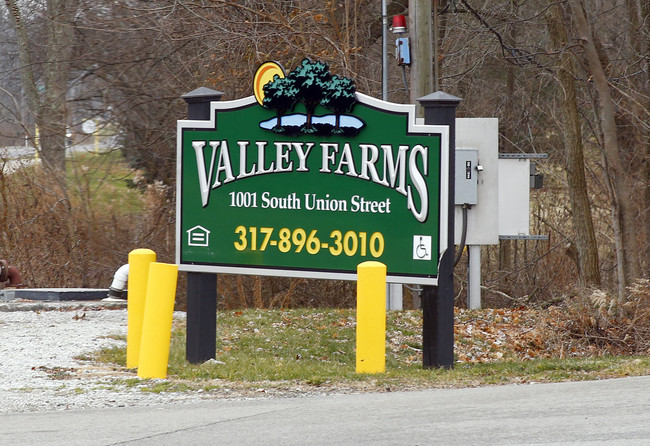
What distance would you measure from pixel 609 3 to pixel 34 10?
44.3ft

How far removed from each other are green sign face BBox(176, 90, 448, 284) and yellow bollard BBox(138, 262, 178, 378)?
927 mm

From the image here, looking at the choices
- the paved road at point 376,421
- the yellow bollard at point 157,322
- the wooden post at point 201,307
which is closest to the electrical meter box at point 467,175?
the wooden post at point 201,307

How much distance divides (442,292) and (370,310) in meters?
0.84

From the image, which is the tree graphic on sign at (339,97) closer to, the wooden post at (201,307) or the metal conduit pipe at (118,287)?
the wooden post at (201,307)

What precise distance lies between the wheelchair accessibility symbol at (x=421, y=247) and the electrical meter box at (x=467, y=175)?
4869 millimetres

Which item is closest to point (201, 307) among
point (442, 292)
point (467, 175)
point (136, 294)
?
point (136, 294)

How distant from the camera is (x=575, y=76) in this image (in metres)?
18.5

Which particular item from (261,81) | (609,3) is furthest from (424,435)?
(609,3)

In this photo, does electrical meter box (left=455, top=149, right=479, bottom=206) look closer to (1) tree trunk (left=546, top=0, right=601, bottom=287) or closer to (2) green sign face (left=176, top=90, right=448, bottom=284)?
(2) green sign face (left=176, top=90, right=448, bottom=284)

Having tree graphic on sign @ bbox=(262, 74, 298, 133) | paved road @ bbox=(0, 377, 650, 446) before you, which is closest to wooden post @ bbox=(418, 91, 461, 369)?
tree graphic on sign @ bbox=(262, 74, 298, 133)

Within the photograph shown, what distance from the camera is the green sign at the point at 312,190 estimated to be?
895cm

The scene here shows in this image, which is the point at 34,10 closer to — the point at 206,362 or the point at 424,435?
the point at 206,362

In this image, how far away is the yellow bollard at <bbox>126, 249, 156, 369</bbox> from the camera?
9398 millimetres

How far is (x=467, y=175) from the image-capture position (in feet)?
45.0
